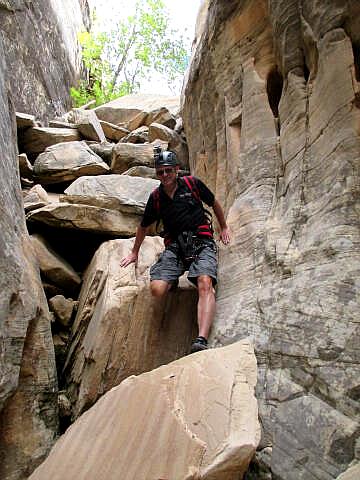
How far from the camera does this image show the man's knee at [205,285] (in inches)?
226

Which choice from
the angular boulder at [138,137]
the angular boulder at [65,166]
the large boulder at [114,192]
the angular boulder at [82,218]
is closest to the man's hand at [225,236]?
the angular boulder at [82,218]

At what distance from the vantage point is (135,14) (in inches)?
1204

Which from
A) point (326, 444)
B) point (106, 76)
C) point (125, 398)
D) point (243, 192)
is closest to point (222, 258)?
point (243, 192)

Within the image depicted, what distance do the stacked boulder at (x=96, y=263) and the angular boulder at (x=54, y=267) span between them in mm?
19

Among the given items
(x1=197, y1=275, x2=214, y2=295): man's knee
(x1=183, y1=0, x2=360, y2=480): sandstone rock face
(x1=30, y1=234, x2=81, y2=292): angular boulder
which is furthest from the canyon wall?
(x1=183, y1=0, x2=360, y2=480): sandstone rock face

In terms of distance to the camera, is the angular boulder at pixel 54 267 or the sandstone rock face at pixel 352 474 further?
the angular boulder at pixel 54 267

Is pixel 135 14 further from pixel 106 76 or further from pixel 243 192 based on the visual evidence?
pixel 243 192

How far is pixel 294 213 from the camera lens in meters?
5.48

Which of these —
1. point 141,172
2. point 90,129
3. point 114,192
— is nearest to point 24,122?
point 90,129

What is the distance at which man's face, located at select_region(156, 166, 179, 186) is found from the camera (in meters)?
5.99

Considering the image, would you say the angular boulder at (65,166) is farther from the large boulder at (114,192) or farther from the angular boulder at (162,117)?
the angular boulder at (162,117)

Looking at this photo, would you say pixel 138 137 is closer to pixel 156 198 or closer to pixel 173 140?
pixel 173 140

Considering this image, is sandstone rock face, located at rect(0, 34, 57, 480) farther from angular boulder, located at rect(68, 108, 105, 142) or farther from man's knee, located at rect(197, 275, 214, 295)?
angular boulder, located at rect(68, 108, 105, 142)

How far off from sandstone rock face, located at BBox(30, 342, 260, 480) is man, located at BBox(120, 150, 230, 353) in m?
1.65
